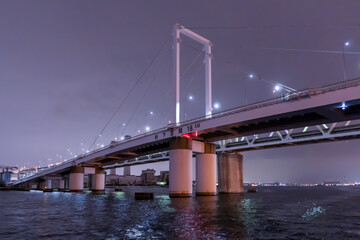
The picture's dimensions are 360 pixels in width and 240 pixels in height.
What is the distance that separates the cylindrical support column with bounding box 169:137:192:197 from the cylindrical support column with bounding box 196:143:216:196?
5759mm

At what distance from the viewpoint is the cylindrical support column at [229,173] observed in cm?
8369

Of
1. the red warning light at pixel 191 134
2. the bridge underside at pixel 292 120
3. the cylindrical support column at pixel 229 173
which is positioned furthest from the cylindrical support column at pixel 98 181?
the red warning light at pixel 191 134

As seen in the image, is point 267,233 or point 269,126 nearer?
point 267,233

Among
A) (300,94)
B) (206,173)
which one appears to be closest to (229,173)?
(206,173)

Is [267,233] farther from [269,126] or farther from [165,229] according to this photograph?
[269,126]

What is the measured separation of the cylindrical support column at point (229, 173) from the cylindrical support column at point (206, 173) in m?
24.9

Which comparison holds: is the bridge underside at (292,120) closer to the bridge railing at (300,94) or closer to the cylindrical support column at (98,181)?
the bridge railing at (300,94)

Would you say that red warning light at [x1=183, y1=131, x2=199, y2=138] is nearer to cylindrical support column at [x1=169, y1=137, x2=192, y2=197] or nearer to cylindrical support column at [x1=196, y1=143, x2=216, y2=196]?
cylindrical support column at [x1=169, y1=137, x2=192, y2=197]

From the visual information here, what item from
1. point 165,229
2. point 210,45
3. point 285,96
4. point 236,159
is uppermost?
point 210,45

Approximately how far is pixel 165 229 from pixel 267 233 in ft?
19.6

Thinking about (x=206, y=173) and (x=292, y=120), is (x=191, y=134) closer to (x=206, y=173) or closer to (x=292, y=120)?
(x=206, y=173)

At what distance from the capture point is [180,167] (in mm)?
52781

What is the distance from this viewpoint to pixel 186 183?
2106 inches

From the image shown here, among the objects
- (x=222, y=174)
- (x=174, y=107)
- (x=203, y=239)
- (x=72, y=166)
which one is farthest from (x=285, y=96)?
(x=72, y=166)
